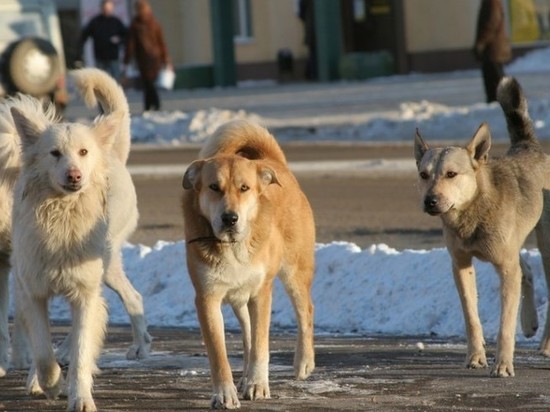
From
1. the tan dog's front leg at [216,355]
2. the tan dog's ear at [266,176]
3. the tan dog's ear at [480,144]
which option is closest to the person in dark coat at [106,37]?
the tan dog's ear at [480,144]

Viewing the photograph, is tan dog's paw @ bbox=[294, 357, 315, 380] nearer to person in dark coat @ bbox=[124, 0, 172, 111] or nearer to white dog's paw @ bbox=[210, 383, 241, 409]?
white dog's paw @ bbox=[210, 383, 241, 409]

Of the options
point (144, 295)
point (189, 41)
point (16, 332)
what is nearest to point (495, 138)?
point (144, 295)

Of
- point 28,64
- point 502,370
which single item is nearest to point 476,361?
point 502,370

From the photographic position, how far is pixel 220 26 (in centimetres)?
3981

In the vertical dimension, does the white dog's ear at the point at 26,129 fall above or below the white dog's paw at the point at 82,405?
above

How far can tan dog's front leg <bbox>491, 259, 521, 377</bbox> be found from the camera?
28.8 feet

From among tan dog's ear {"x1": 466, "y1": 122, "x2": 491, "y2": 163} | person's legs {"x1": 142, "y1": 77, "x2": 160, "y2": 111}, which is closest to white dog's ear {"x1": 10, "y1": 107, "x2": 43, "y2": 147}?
tan dog's ear {"x1": 466, "y1": 122, "x2": 491, "y2": 163}

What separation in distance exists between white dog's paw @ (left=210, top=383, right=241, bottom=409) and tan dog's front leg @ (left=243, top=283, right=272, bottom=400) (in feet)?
0.95

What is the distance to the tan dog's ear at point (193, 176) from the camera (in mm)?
7965

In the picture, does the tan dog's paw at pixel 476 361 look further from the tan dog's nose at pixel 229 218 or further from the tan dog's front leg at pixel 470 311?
the tan dog's nose at pixel 229 218

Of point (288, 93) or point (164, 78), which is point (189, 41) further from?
point (164, 78)

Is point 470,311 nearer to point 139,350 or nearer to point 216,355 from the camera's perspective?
point 216,355

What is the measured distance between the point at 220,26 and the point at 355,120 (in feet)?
44.7

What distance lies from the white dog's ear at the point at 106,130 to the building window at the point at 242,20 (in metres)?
34.2
